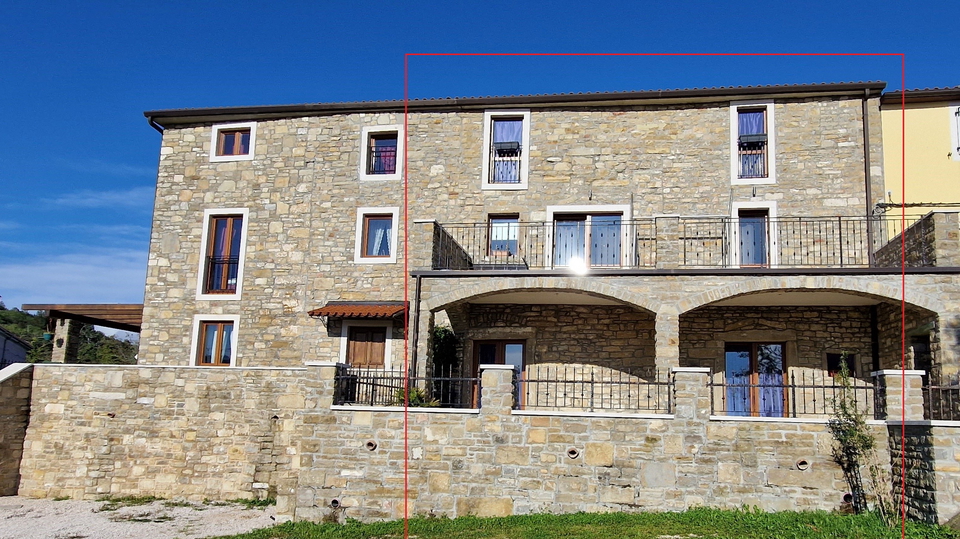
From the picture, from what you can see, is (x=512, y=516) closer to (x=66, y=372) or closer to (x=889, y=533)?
(x=889, y=533)

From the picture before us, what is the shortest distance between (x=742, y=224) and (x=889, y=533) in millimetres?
7419

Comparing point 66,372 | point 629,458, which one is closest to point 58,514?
point 66,372

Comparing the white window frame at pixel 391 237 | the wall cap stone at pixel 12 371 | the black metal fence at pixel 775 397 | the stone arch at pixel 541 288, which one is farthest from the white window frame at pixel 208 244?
the black metal fence at pixel 775 397

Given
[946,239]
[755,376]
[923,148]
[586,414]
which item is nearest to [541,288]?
[586,414]

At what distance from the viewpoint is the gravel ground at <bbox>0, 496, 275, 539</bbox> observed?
1216cm

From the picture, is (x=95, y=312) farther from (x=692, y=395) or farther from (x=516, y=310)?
(x=692, y=395)

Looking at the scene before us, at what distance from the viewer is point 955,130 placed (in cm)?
1570

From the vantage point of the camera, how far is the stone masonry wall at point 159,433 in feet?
48.8

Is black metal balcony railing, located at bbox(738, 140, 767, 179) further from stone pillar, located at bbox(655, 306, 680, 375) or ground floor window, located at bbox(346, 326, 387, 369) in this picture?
ground floor window, located at bbox(346, 326, 387, 369)

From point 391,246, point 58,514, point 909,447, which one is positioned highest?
point 391,246

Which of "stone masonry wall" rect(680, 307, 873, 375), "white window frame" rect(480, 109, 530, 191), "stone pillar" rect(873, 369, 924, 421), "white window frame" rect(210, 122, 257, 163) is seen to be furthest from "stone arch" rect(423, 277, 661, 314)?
"white window frame" rect(210, 122, 257, 163)

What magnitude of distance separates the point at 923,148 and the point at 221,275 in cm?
1555

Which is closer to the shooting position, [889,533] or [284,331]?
[889,533]

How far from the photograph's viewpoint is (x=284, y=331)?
17016 millimetres
